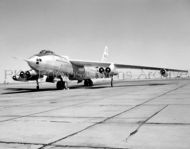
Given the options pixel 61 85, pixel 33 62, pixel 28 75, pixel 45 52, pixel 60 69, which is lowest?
pixel 61 85

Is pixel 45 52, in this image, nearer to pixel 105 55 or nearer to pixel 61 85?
pixel 61 85

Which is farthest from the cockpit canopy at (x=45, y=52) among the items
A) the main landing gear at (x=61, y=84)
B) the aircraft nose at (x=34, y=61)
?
the main landing gear at (x=61, y=84)

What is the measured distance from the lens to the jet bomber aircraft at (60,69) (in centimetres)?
2184

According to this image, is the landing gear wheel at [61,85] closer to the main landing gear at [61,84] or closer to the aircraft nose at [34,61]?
the main landing gear at [61,84]

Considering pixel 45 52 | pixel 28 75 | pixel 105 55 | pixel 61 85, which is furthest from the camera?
pixel 105 55

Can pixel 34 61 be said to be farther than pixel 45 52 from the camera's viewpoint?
No

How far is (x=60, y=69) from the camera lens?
24344 millimetres

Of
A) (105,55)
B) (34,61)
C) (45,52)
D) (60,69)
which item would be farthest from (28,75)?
(105,55)

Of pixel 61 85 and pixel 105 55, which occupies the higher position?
pixel 105 55

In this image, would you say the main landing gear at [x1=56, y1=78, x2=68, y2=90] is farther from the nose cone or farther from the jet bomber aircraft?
the nose cone

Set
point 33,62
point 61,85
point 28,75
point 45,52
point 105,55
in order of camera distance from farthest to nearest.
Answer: point 105,55 → point 28,75 → point 61,85 → point 45,52 → point 33,62

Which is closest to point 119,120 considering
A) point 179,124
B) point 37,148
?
point 179,124

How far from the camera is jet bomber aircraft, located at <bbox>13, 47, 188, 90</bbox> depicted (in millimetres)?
21839

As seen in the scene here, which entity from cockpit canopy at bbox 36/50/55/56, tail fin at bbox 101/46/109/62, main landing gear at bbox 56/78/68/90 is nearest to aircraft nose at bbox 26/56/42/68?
cockpit canopy at bbox 36/50/55/56
